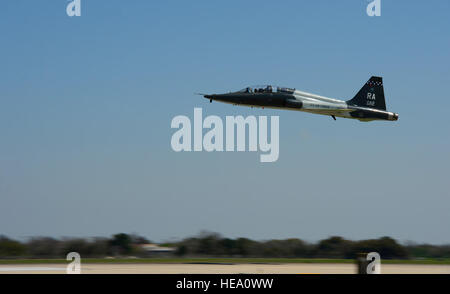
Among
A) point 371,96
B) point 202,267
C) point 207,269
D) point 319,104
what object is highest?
point 371,96

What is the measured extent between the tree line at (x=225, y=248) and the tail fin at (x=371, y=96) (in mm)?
13320

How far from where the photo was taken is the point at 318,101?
47781 millimetres

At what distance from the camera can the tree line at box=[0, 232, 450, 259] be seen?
5197 cm

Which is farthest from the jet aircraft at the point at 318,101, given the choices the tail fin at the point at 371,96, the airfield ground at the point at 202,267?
the airfield ground at the point at 202,267

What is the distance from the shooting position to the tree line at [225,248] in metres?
→ 52.0

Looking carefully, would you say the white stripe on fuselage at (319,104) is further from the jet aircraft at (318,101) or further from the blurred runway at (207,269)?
the blurred runway at (207,269)

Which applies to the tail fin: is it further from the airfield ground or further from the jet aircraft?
the airfield ground

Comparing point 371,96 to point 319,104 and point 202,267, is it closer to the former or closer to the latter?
point 319,104

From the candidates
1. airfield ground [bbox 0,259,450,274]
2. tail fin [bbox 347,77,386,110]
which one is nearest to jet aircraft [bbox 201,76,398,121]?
tail fin [bbox 347,77,386,110]

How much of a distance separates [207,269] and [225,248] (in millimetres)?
16298

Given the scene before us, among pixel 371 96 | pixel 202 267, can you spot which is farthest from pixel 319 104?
pixel 202 267

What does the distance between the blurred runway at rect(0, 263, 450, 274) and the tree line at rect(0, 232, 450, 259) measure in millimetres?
8444

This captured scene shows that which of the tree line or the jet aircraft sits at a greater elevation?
the jet aircraft
